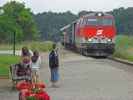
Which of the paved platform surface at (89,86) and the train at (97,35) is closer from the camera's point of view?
the paved platform surface at (89,86)

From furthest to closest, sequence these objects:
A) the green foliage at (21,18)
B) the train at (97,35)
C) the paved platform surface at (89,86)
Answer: the green foliage at (21,18) → the train at (97,35) → the paved platform surface at (89,86)

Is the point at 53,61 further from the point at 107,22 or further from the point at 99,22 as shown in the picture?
the point at 107,22

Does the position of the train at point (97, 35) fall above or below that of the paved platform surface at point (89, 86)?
above

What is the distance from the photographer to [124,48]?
162 feet

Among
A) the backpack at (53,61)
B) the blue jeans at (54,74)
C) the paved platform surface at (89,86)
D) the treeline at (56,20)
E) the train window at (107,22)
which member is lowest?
the paved platform surface at (89,86)

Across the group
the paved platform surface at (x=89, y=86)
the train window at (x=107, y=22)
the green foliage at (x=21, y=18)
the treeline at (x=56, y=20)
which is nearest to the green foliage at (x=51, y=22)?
the treeline at (x=56, y=20)

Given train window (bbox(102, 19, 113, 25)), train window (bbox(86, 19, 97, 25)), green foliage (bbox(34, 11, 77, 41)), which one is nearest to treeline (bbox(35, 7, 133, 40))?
green foliage (bbox(34, 11, 77, 41))

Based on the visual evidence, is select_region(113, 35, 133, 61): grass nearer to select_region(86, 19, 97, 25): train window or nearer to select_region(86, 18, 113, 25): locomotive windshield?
select_region(86, 18, 113, 25): locomotive windshield

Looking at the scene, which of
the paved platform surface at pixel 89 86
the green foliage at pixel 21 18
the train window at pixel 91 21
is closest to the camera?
the paved platform surface at pixel 89 86

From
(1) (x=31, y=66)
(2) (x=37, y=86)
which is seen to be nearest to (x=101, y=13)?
(1) (x=31, y=66)

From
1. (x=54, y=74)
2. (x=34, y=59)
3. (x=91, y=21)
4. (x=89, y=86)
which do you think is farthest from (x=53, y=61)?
(x=91, y=21)

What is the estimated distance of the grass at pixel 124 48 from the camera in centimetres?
4366

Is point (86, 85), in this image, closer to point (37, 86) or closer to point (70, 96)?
point (70, 96)

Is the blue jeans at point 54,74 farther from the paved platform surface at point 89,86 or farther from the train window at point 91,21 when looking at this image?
the train window at point 91,21
